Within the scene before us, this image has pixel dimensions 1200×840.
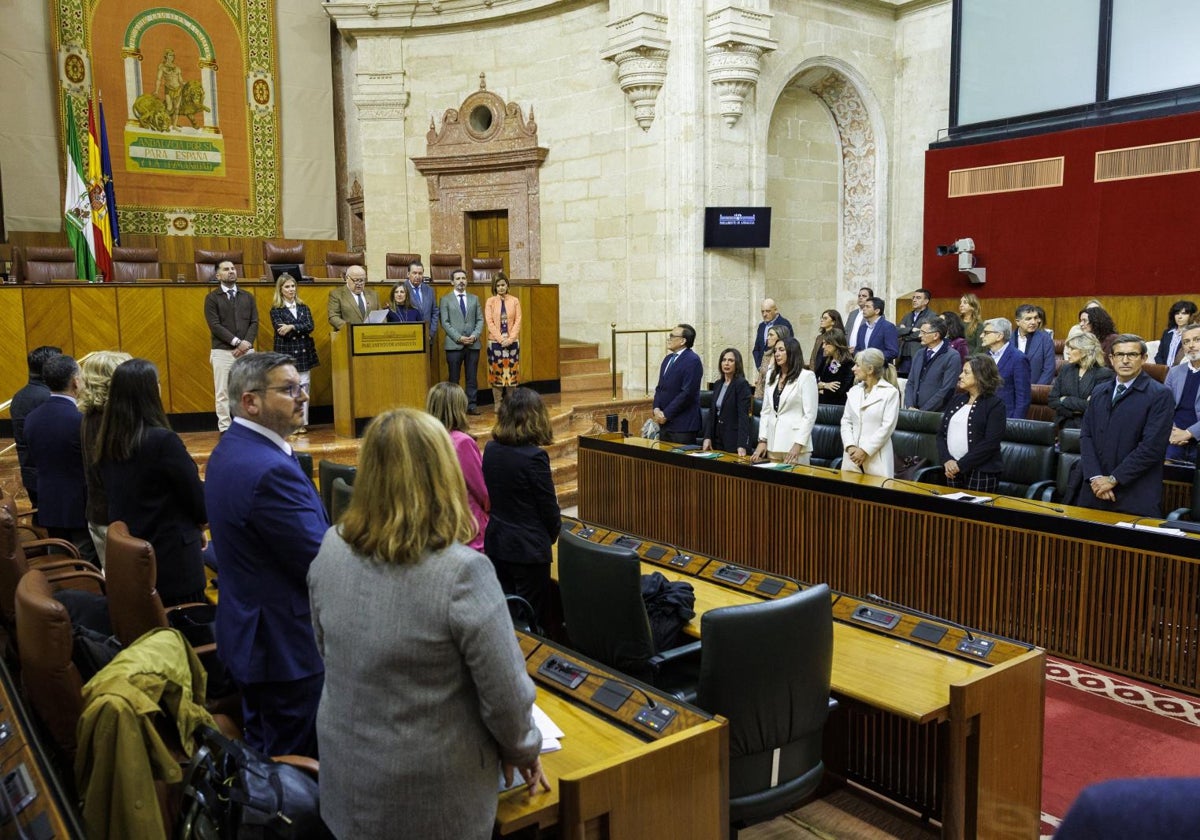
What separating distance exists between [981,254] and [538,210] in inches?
206

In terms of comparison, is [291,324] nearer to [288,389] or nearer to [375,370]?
[375,370]

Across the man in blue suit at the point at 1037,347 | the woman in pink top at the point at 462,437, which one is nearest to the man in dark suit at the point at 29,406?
the woman in pink top at the point at 462,437

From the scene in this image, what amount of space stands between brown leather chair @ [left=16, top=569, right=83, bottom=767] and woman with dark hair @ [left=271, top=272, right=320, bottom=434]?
17.6 feet

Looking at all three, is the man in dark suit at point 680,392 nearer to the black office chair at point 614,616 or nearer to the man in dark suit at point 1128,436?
the man in dark suit at point 1128,436

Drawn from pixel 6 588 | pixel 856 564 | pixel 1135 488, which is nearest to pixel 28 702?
pixel 6 588

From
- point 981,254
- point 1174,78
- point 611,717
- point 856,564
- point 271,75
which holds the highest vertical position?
point 271,75

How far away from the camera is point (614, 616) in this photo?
283cm

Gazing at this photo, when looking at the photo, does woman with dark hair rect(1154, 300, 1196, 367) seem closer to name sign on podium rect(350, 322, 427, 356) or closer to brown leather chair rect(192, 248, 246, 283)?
name sign on podium rect(350, 322, 427, 356)

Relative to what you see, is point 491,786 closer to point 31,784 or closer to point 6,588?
point 31,784

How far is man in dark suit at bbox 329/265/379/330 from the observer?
7.65 m

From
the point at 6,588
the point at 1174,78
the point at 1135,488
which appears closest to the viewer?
the point at 6,588

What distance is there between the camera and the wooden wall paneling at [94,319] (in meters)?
7.34

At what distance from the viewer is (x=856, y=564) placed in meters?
4.80

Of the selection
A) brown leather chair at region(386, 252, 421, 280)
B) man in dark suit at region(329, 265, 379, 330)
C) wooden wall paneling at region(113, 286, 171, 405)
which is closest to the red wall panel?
brown leather chair at region(386, 252, 421, 280)
